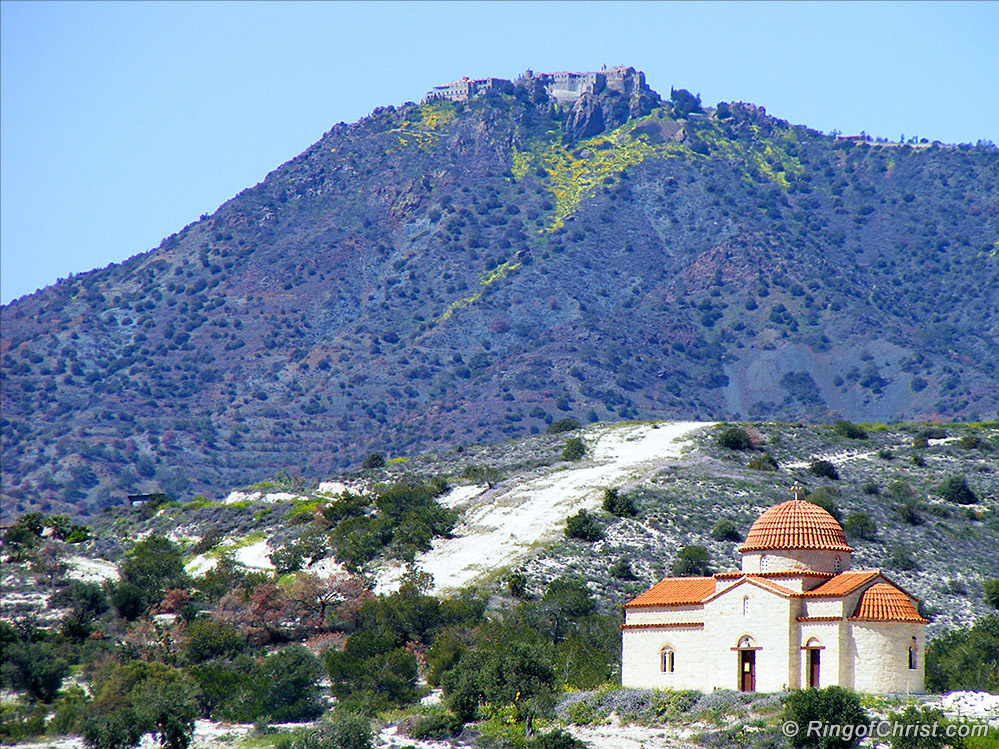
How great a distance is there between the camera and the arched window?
4878cm

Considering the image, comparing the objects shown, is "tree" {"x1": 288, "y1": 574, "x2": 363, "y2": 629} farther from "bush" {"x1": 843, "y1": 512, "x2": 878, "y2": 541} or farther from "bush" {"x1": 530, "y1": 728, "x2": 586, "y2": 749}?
"bush" {"x1": 843, "y1": 512, "x2": 878, "y2": 541}

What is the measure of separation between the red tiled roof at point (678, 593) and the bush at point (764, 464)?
115 ft

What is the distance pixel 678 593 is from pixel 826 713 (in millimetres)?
10963

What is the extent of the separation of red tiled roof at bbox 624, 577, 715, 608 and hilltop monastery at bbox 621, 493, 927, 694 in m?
0.05

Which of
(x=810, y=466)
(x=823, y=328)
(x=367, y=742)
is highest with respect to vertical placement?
(x=823, y=328)

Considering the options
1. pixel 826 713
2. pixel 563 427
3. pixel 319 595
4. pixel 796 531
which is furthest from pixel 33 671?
pixel 563 427

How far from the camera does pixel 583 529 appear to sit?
7056cm

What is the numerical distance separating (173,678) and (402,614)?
38.2 ft

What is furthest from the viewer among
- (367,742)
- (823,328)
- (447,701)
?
(823,328)

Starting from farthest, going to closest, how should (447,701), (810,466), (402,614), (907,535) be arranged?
(810,466)
(907,535)
(402,614)
(447,701)

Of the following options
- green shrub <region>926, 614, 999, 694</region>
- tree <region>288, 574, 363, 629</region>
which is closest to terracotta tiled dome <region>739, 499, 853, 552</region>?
green shrub <region>926, 614, 999, 694</region>

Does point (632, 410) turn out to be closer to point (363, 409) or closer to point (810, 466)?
point (363, 409)

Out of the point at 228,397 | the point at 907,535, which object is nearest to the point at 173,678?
the point at 907,535

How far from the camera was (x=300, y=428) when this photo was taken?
189m
